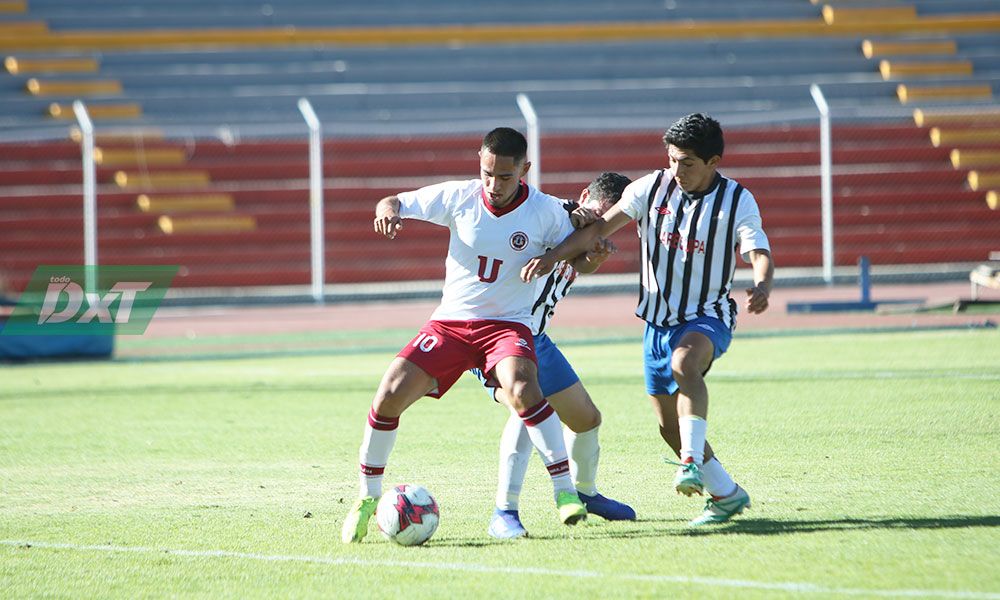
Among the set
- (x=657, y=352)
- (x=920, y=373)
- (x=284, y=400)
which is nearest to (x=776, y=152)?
(x=920, y=373)

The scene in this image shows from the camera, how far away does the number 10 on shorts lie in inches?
239

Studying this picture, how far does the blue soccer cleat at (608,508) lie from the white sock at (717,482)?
39 cm

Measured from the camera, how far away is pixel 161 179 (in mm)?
24391

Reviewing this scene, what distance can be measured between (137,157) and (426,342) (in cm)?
1966

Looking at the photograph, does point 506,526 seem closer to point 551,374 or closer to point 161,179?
point 551,374

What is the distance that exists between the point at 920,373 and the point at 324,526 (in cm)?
685

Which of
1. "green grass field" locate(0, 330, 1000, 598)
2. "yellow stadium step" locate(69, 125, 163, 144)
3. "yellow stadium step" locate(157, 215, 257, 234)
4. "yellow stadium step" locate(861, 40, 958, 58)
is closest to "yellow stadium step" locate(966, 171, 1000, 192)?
"yellow stadium step" locate(861, 40, 958, 58)

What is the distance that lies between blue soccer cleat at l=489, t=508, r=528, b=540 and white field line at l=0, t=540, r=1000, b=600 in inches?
19.8

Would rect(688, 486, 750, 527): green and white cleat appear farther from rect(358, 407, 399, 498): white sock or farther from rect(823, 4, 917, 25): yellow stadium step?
rect(823, 4, 917, 25): yellow stadium step

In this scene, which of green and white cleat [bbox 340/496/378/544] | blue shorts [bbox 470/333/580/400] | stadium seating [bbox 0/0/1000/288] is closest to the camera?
green and white cleat [bbox 340/496/378/544]

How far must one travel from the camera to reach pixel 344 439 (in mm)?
9000

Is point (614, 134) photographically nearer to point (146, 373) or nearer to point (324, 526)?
point (146, 373)

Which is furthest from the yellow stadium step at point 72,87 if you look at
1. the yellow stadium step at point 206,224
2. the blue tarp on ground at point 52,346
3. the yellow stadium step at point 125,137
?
the blue tarp on ground at point 52,346

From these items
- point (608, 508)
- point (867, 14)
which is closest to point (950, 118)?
point (867, 14)
